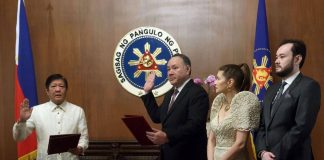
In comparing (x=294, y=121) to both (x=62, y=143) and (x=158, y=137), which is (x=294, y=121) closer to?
(x=158, y=137)

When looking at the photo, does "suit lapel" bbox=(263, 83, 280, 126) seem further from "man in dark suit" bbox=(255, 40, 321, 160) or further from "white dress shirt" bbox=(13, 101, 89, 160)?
"white dress shirt" bbox=(13, 101, 89, 160)

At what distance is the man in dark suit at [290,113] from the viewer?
8.19ft

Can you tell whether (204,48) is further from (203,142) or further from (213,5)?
(203,142)

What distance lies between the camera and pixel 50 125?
3.30 meters

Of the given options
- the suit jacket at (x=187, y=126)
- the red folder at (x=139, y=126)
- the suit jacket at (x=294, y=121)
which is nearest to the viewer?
the suit jacket at (x=294, y=121)

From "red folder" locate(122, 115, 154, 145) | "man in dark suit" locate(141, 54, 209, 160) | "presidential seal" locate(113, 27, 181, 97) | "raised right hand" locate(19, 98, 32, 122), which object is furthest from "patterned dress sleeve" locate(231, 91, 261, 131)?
"presidential seal" locate(113, 27, 181, 97)

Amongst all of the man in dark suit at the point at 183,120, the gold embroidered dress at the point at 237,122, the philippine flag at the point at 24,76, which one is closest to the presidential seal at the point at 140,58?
the philippine flag at the point at 24,76

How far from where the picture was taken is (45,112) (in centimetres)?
334

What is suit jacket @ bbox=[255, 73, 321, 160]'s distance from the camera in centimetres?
249

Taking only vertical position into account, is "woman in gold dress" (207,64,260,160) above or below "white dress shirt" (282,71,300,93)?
below

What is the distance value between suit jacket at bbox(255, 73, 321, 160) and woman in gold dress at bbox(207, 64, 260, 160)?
0.13 m

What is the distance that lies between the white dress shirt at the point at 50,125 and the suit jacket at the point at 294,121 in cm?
155

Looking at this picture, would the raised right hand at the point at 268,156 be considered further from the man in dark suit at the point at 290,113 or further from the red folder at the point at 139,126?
the red folder at the point at 139,126

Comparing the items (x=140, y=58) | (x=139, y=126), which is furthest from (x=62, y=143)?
(x=140, y=58)
